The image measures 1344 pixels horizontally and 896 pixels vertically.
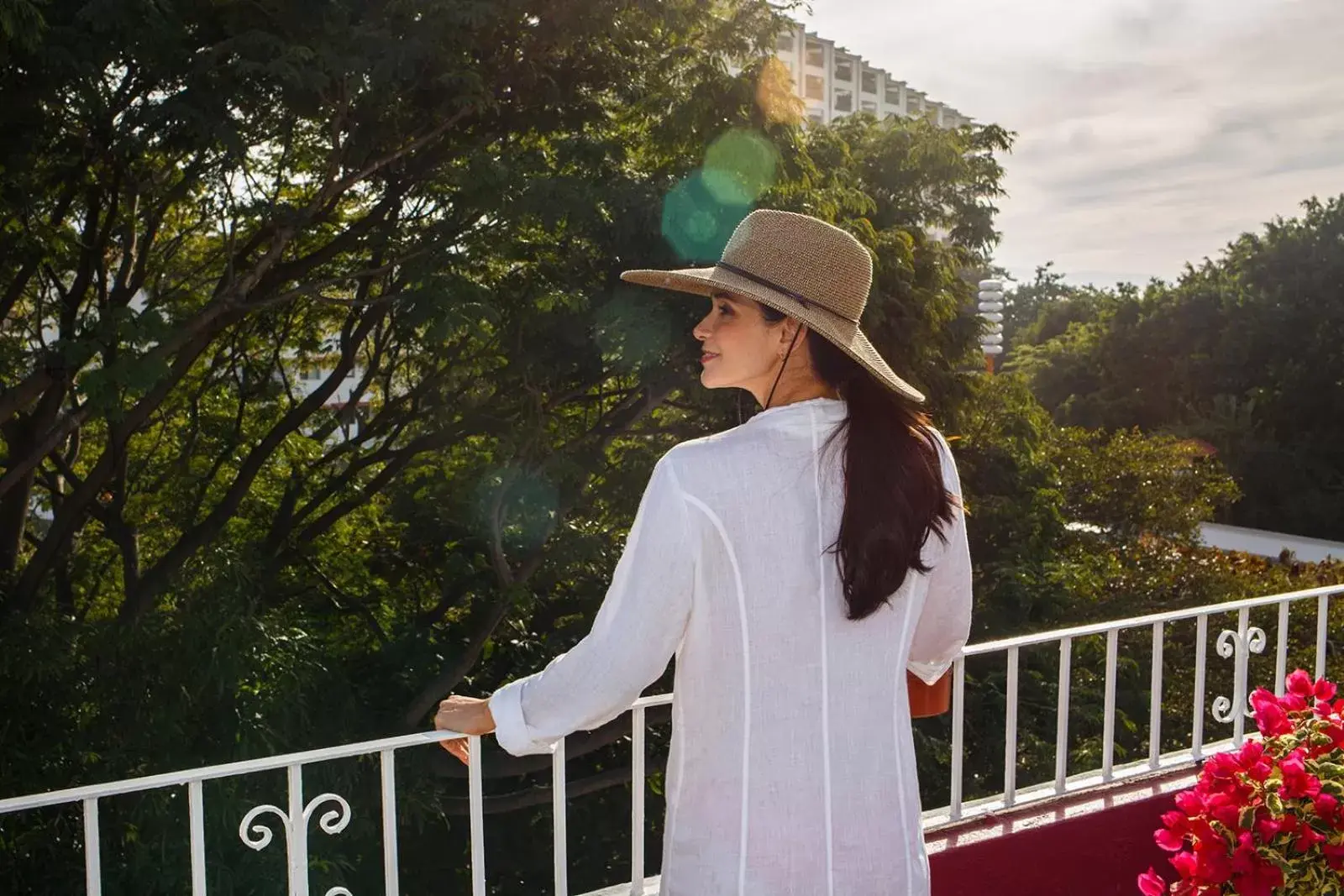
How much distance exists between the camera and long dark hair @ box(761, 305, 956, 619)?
1.36 m

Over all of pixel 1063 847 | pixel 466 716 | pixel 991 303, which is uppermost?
pixel 991 303

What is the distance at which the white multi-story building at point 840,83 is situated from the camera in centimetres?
6081

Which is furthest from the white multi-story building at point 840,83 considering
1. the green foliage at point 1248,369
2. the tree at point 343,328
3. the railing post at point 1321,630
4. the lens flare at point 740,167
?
the railing post at point 1321,630

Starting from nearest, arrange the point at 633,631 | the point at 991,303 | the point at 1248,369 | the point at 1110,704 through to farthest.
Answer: the point at 633,631 → the point at 1110,704 → the point at 991,303 → the point at 1248,369

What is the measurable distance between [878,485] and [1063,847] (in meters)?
1.80

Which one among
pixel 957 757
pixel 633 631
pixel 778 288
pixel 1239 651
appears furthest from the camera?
pixel 1239 651

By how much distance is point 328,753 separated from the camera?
1.87 metres

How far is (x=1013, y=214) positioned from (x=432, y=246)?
414 inches

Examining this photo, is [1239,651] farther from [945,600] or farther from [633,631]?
[633,631]

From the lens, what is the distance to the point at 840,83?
6356cm

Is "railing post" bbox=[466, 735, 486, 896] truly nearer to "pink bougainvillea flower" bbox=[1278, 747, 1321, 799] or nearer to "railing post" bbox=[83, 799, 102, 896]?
"railing post" bbox=[83, 799, 102, 896]

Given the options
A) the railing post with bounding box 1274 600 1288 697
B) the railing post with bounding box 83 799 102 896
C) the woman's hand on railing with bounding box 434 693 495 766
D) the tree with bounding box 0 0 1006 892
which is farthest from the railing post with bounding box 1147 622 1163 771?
the tree with bounding box 0 0 1006 892

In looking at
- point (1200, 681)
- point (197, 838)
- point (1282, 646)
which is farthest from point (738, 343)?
point (1282, 646)

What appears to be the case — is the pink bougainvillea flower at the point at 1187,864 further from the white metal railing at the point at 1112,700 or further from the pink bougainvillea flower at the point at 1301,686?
the white metal railing at the point at 1112,700
